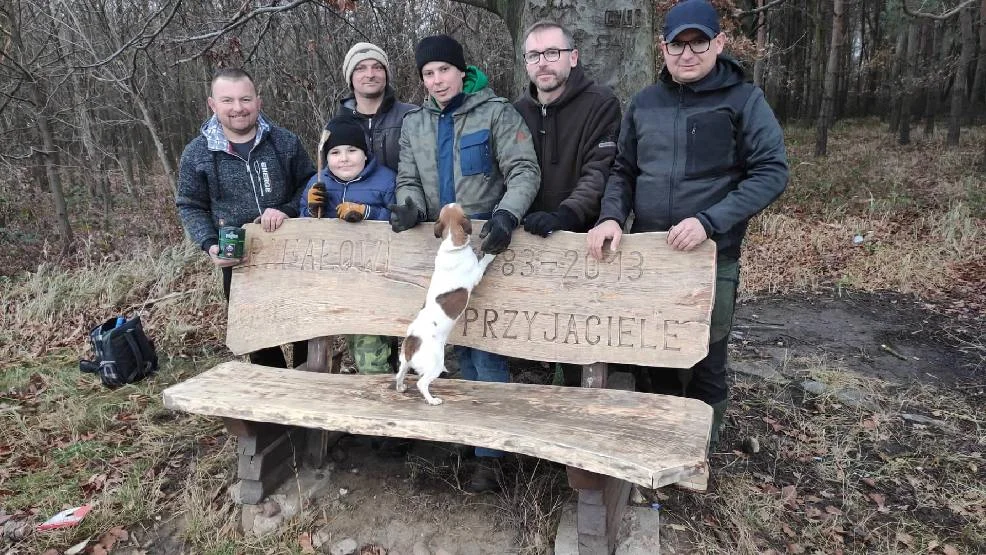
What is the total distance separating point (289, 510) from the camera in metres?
3.06

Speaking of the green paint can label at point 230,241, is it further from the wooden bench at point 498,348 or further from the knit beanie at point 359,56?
the knit beanie at point 359,56

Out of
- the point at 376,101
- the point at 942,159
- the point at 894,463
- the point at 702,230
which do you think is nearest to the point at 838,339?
the point at 894,463

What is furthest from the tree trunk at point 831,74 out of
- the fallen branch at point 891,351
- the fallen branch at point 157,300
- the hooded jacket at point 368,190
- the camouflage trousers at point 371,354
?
the fallen branch at point 157,300

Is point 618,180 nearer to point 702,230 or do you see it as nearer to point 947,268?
point 702,230

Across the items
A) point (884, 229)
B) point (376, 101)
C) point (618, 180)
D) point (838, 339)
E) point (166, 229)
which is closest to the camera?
point (618, 180)

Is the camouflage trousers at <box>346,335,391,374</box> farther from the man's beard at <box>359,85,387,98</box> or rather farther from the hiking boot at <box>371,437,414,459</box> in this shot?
the man's beard at <box>359,85,387,98</box>

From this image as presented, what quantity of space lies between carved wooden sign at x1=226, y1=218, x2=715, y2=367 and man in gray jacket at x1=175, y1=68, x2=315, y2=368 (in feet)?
0.63

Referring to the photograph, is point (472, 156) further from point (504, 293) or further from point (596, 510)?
point (596, 510)

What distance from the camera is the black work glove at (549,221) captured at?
114 inches

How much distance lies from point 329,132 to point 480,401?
1.71m

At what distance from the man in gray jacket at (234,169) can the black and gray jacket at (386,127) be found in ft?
1.58

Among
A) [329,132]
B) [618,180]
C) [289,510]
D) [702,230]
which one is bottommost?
[289,510]

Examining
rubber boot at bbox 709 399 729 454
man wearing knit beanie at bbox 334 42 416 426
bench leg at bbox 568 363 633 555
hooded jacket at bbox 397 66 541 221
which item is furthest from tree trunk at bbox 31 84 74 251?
rubber boot at bbox 709 399 729 454

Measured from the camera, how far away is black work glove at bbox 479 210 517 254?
2748mm
